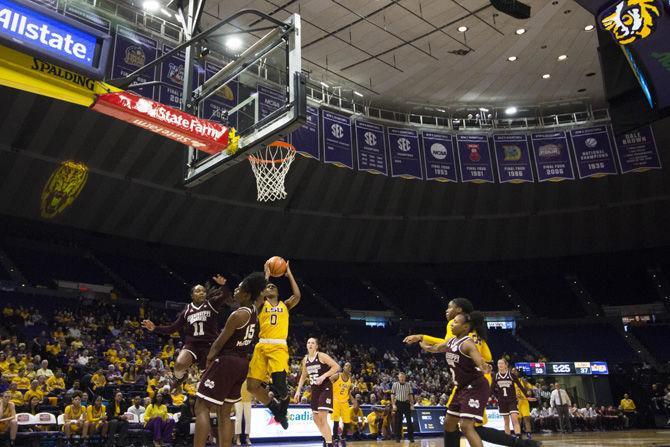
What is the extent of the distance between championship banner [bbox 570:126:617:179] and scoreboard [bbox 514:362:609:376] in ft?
31.7

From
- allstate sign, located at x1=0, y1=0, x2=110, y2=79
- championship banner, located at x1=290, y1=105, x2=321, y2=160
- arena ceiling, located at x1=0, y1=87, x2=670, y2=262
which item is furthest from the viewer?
arena ceiling, located at x1=0, y1=87, x2=670, y2=262

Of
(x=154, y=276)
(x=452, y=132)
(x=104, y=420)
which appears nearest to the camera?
(x=104, y=420)

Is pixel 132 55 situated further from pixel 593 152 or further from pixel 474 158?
pixel 593 152

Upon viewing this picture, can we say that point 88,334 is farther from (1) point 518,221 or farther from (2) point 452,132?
(1) point 518,221

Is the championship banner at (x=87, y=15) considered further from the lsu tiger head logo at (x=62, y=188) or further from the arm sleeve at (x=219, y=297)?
the arm sleeve at (x=219, y=297)

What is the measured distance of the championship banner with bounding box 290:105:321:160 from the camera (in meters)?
18.6

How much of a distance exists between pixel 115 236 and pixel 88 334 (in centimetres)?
621

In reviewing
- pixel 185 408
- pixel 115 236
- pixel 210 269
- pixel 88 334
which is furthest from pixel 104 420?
pixel 210 269

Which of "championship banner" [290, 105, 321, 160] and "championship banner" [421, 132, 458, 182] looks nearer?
"championship banner" [290, 105, 321, 160]

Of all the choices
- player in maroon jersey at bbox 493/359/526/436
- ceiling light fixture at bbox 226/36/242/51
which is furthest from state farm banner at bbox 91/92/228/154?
ceiling light fixture at bbox 226/36/242/51

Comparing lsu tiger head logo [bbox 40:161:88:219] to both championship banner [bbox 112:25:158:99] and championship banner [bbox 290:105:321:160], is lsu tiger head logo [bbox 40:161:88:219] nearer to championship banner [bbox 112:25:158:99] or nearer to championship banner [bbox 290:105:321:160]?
championship banner [bbox 112:25:158:99]

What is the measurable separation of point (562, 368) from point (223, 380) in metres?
24.7

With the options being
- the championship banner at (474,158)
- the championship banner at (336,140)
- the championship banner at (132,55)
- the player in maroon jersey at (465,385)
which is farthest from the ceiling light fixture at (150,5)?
the player in maroon jersey at (465,385)

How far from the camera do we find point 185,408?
1168 cm
